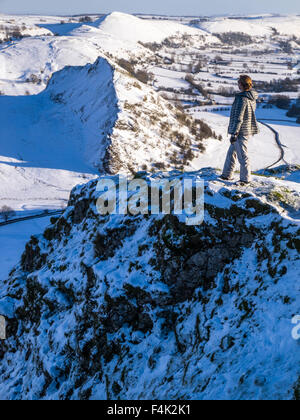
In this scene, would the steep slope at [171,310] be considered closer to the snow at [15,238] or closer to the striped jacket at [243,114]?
the striped jacket at [243,114]

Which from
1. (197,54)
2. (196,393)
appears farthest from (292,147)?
(197,54)

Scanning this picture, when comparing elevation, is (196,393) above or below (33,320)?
above

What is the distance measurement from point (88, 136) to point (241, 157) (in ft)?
154

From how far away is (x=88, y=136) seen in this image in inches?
2130

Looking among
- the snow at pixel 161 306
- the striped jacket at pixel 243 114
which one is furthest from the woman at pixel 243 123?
the snow at pixel 161 306

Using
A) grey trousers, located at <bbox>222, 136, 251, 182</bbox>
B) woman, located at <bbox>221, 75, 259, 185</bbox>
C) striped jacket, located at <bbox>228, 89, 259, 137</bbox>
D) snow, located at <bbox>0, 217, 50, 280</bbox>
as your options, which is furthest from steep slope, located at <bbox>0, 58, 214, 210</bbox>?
striped jacket, located at <bbox>228, 89, 259, 137</bbox>

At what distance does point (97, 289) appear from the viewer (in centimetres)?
989

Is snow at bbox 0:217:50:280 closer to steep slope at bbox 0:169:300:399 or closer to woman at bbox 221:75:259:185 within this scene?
steep slope at bbox 0:169:300:399

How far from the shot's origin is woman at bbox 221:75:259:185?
938 centimetres

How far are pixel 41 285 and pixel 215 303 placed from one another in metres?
6.89

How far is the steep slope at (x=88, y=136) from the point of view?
→ 155 feet

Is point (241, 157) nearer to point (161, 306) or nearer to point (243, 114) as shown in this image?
point (243, 114)

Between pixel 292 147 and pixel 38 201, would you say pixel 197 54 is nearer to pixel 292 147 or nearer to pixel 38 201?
pixel 292 147

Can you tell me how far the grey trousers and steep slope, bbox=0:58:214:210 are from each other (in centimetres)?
3404
